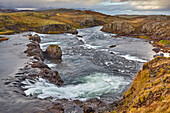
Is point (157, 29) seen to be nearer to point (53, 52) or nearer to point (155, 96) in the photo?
point (53, 52)

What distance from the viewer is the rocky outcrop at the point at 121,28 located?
105 m

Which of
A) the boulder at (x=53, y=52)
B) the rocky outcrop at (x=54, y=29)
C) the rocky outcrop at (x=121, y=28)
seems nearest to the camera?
the boulder at (x=53, y=52)

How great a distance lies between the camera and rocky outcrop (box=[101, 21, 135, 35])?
105 metres

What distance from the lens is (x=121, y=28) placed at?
111062 mm

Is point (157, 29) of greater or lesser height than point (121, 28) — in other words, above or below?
below

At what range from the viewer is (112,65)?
34.0 metres

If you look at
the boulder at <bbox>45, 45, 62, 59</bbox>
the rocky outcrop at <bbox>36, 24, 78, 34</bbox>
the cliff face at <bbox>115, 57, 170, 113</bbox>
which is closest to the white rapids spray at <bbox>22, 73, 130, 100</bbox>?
the cliff face at <bbox>115, 57, 170, 113</bbox>

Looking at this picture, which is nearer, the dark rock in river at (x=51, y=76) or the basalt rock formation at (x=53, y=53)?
the dark rock in river at (x=51, y=76)

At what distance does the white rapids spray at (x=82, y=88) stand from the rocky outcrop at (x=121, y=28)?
286ft

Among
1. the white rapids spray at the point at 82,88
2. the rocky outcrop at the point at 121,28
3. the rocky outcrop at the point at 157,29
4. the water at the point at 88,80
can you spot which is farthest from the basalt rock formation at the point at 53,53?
the rocky outcrop at the point at 121,28

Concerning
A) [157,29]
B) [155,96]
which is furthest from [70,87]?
[157,29]

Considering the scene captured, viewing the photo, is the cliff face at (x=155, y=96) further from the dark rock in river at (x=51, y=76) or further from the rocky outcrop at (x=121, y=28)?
the rocky outcrop at (x=121, y=28)

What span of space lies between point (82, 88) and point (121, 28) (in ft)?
327

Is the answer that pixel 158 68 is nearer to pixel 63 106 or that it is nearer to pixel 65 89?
pixel 63 106
